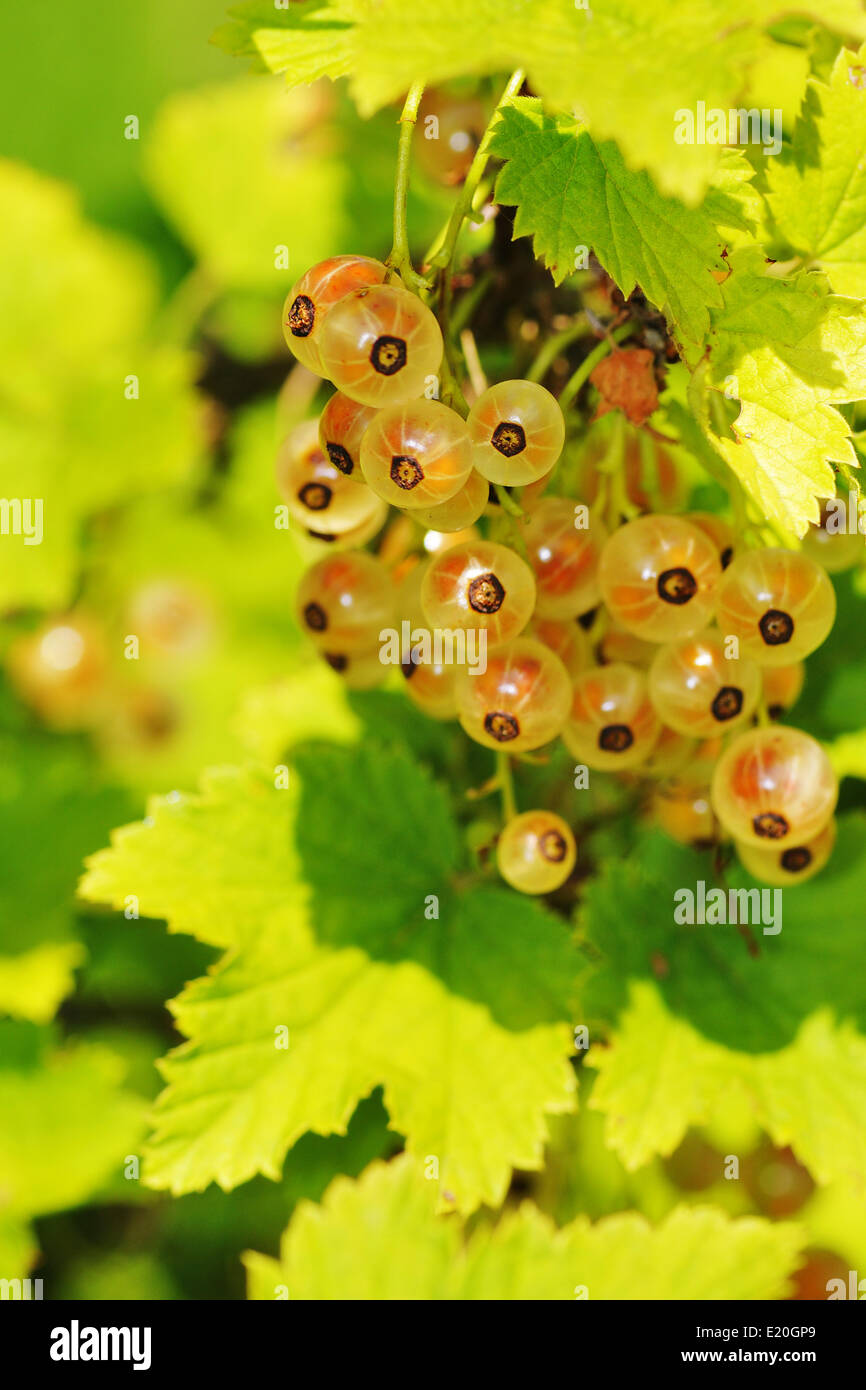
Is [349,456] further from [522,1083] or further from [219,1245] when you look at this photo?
[219,1245]

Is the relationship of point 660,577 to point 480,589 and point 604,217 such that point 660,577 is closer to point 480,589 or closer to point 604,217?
point 480,589

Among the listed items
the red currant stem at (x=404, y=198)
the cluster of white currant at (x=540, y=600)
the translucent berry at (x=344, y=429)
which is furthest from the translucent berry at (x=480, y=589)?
the red currant stem at (x=404, y=198)

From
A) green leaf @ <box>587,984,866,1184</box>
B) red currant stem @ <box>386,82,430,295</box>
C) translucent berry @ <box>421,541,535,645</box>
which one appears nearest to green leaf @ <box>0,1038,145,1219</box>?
green leaf @ <box>587,984,866,1184</box>

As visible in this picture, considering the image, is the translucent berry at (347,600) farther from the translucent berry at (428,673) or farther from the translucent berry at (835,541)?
the translucent berry at (835,541)

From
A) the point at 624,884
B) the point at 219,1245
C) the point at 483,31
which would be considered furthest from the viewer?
the point at 219,1245
